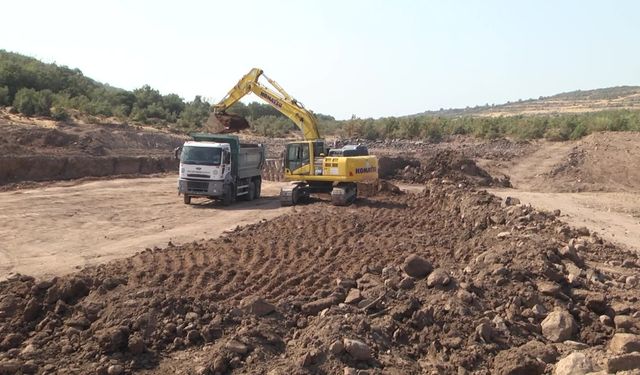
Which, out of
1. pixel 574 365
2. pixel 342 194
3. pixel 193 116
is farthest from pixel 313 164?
pixel 193 116

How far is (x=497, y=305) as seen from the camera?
7.74 meters

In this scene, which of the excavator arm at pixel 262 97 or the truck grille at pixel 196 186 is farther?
the excavator arm at pixel 262 97

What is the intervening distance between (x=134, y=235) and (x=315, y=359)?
9.44 m

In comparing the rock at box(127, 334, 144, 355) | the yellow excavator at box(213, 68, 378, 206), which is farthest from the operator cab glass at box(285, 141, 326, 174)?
the rock at box(127, 334, 144, 355)

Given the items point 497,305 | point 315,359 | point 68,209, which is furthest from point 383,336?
point 68,209

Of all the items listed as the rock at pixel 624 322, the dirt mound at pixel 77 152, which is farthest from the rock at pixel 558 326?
the dirt mound at pixel 77 152

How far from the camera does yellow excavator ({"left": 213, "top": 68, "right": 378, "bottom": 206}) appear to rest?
1906 cm

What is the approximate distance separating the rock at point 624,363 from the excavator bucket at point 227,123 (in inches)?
715

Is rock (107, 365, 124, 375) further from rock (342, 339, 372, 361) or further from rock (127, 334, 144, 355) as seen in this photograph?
rock (342, 339, 372, 361)

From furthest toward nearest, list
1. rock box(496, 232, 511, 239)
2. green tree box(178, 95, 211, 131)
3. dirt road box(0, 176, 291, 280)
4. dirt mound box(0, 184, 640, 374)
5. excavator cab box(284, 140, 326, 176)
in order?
green tree box(178, 95, 211, 131) < excavator cab box(284, 140, 326, 176) < dirt road box(0, 176, 291, 280) < rock box(496, 232, 511, 239) < dirt mound box(0, 184, 640, 374)

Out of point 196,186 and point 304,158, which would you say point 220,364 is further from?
point 304,158

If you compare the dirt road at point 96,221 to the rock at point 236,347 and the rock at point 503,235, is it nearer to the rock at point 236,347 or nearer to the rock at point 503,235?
the rock at point 236,347

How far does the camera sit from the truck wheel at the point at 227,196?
19266 mm

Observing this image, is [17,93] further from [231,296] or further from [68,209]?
[231,296]
